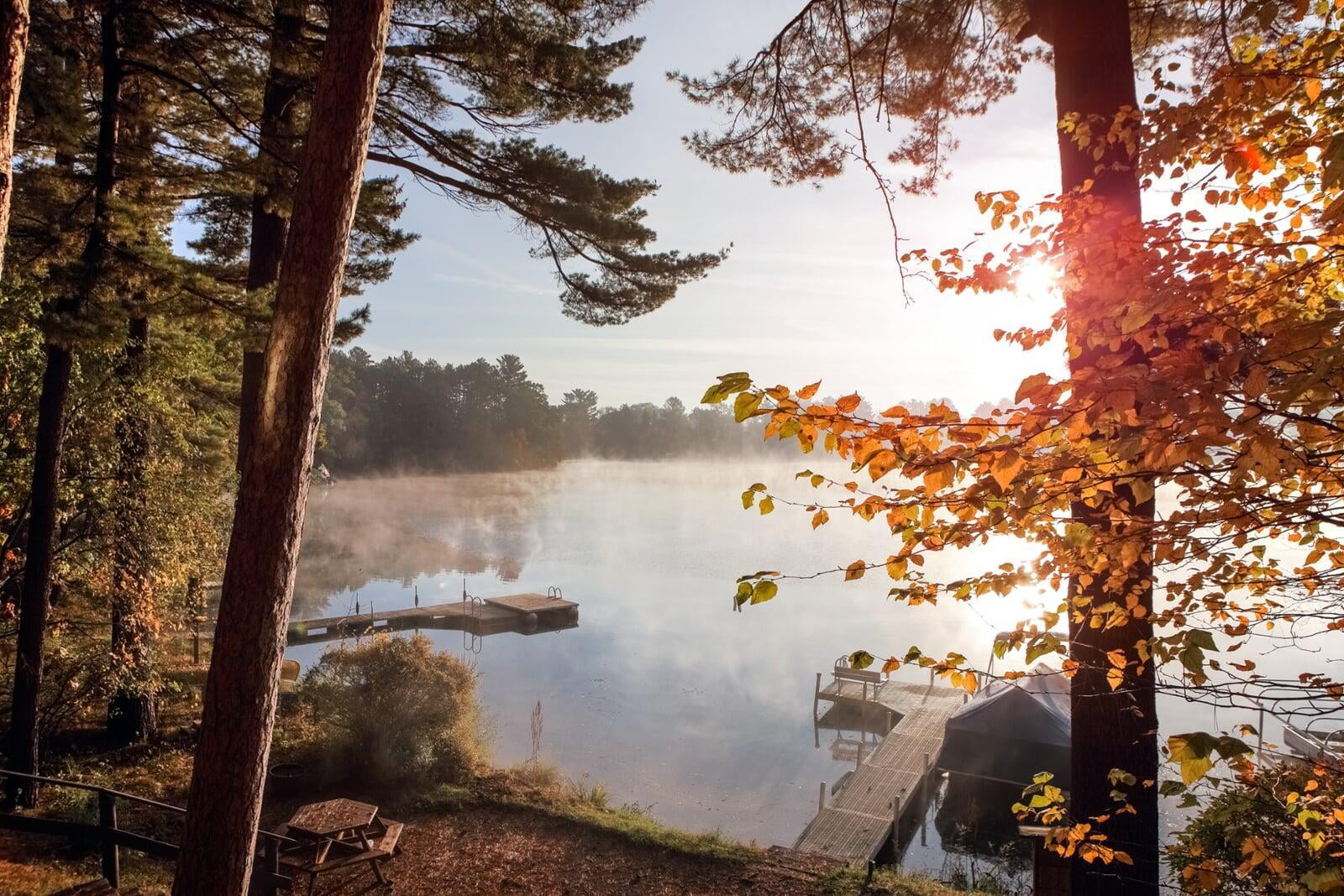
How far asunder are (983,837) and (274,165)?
17.4m

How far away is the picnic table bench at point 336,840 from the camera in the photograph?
793 cm

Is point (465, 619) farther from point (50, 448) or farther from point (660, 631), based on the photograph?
point (50, 448)

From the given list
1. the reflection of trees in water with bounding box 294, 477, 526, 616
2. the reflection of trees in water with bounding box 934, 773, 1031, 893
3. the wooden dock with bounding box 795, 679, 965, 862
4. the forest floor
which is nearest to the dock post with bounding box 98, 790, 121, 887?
the forest floor

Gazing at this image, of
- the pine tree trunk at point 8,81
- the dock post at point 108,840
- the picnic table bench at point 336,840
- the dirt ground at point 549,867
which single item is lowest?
the dirt ground at point 549,867

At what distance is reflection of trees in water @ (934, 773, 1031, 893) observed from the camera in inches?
528

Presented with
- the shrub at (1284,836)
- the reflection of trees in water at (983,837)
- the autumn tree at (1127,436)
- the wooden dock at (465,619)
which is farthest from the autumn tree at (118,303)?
the wooden dock at (465,619)

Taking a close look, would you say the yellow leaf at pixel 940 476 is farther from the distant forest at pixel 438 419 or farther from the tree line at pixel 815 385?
the distant forest at pixel 438 419

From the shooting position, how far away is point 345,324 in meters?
12.2

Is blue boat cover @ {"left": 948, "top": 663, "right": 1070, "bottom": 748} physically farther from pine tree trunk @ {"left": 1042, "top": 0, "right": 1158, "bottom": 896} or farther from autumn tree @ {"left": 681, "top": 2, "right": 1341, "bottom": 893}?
autumn tree @ {"left": 681, "top": 2, "right": 1341, "bottom": 893}

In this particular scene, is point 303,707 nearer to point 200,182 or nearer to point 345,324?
point 345,324

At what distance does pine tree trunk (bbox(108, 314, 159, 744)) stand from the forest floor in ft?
5.15

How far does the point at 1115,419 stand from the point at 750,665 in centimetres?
2781

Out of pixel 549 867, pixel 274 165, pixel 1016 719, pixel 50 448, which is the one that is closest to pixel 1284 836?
pixel 549 867

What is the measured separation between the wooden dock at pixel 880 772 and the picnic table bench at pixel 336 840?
6.57 meters
